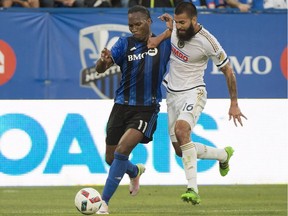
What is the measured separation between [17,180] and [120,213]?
172 inches

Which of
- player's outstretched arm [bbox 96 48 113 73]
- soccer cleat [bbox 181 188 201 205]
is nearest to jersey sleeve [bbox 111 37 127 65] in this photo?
player's outstretched arm [bbox 96 48 113 73]

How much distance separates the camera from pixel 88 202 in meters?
10.7

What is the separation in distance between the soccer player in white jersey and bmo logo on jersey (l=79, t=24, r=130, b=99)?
7.10 m

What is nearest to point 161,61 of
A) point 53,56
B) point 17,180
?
point 17,180

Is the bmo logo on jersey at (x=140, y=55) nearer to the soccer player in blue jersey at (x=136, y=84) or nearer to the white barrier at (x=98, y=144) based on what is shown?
the soccer player in blue jersey at (x=136, y=84)

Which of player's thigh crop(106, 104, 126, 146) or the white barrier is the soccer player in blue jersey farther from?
the white barrier

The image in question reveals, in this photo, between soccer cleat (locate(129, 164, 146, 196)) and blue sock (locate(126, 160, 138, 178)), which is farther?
soccer cleat (locate(129, 164, 146, 196))

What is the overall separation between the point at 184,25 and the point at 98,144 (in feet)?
15.5

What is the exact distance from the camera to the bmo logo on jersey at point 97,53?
1888 cm

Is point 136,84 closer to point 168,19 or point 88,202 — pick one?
point 168,19

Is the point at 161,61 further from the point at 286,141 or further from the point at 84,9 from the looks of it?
the point at 84,9

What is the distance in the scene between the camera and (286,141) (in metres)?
16.1

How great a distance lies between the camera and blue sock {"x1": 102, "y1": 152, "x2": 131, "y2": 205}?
36.8 ft

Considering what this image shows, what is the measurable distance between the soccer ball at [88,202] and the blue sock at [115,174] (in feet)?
1.33
